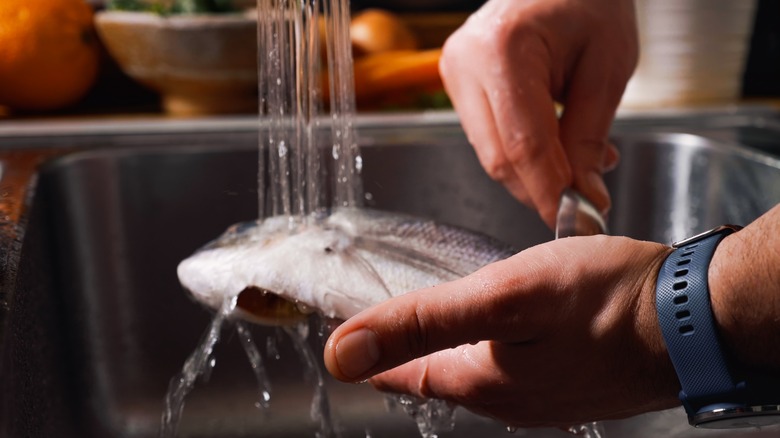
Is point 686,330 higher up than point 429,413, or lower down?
higher up

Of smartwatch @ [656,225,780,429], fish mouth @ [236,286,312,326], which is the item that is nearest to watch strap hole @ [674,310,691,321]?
smartwatch @ [656,225,780,429]

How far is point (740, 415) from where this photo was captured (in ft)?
1.43

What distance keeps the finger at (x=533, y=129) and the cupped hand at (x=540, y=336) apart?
0.22 m

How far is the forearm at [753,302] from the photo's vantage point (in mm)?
435

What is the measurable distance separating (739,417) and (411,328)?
0.59ft

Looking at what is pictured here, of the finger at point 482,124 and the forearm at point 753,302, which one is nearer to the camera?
the forearm at point 753,302

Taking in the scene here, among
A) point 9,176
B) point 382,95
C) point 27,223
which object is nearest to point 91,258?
point 9,176

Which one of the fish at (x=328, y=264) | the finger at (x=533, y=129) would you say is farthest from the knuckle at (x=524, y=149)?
the fish at (x=328, y=264)

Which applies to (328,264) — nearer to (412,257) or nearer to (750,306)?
(412,257)

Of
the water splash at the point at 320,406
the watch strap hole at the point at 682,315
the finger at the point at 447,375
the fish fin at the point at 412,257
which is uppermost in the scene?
the watch strap hole at the point at 682,315

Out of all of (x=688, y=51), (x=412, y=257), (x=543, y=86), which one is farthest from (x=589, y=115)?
(x=688, y=51)

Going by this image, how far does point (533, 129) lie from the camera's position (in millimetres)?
690

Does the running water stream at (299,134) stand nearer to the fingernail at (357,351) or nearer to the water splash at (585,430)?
the water splash at (585,430)

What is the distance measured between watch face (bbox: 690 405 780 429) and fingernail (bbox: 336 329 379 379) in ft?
0.59
